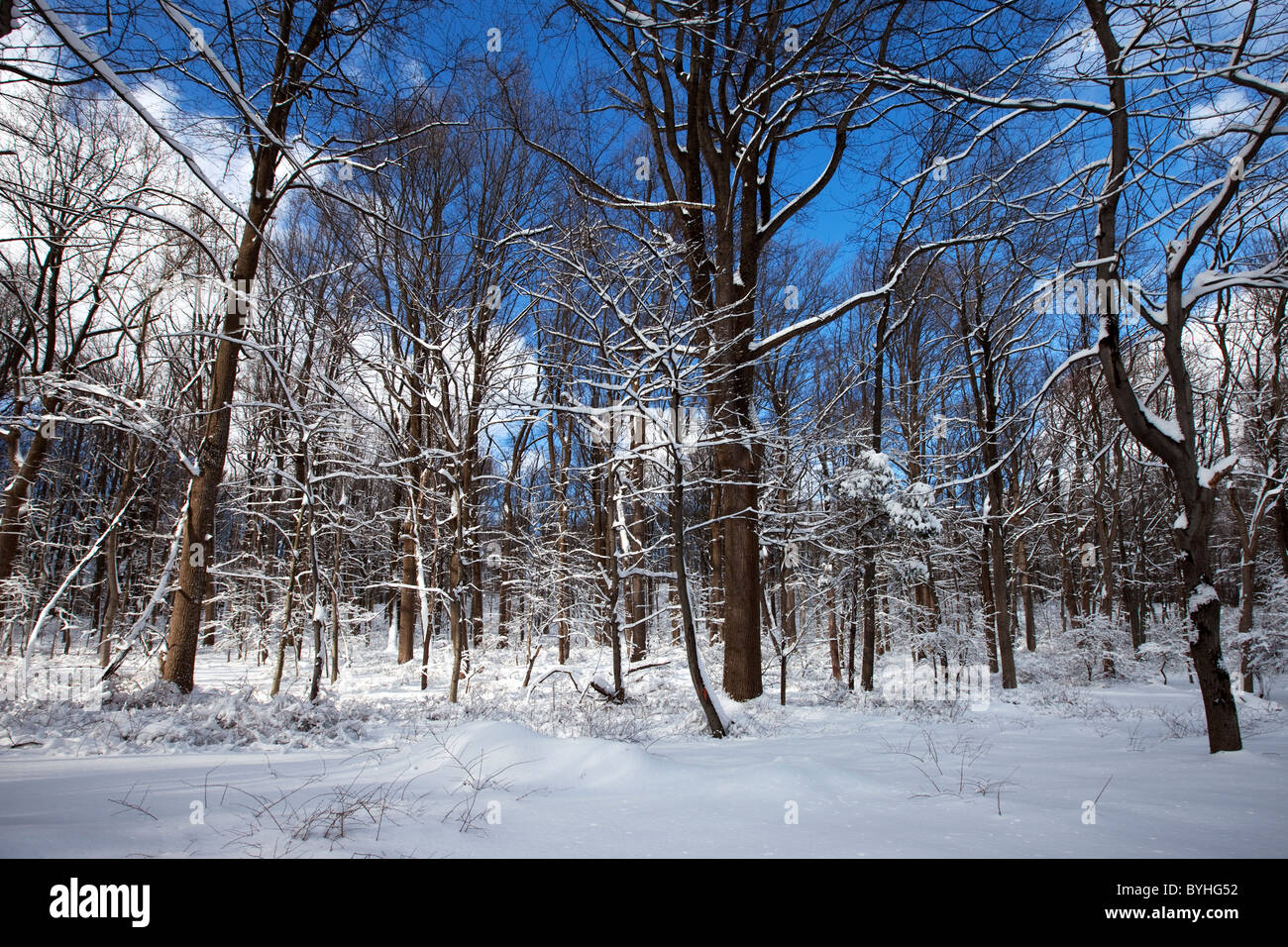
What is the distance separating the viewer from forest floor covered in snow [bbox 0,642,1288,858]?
9.14 feet

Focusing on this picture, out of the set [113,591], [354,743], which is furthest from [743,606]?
[113,591]

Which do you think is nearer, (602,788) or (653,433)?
(602,788)

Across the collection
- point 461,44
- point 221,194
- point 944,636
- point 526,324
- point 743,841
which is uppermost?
point 526,324

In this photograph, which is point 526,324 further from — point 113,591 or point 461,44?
point 113,591

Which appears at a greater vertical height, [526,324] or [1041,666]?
[526,324]

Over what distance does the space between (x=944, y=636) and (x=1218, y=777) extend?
12416 mm

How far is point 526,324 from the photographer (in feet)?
44.6

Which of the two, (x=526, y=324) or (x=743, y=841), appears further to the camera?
(x=526, y=324)

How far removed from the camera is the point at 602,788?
13.6 ft

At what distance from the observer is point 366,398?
1074cm

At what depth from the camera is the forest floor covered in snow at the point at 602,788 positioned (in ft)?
9.14
